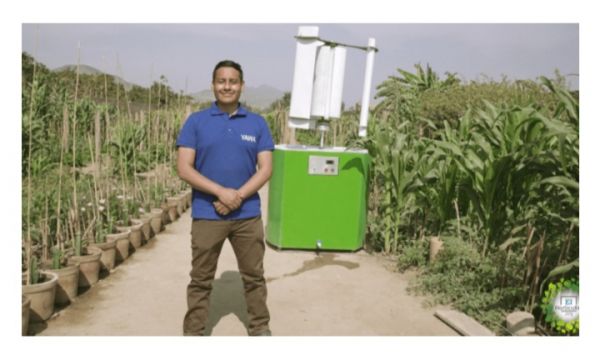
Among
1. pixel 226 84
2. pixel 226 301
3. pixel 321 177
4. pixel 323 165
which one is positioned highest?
pixel 226 84

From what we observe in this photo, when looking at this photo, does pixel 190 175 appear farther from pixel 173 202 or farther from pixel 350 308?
pixel 173 202

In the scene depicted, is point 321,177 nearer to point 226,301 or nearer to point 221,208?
point 226,301

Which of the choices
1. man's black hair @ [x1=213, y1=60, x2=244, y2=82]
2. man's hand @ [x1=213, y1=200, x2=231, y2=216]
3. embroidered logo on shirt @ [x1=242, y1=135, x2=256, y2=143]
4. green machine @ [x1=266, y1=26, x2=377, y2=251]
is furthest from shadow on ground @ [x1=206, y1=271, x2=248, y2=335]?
man's black hair @ [x1=213, y1=60, x2=244, y2=82]

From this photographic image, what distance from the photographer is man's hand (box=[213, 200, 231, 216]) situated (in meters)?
2.70

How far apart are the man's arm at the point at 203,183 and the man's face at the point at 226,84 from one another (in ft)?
1.09

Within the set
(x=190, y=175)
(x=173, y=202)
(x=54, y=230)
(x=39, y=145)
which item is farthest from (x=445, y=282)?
(x=39, y=145)

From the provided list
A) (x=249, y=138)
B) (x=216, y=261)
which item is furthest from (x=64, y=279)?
(x=249, y=138)

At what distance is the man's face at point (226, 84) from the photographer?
8.90 feet

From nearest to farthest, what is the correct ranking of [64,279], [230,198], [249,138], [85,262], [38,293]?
[230,198] → [249,138] → [38,293] → [64,279] → [85,262]

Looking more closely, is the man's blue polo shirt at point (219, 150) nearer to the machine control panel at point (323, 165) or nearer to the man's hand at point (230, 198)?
the man's hand at point (230, 198)

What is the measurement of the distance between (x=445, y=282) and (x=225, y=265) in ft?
6.26

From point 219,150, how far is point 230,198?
27cm

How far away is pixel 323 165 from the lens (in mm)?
4957

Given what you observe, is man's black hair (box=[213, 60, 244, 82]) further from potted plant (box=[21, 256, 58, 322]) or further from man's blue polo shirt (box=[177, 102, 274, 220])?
potted plant (box=[21, 256, 58, 322])
